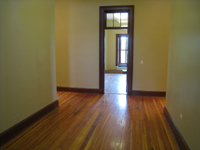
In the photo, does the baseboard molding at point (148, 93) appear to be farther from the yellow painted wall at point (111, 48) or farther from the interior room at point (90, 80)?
the yellow painted wall at point (111, 48)

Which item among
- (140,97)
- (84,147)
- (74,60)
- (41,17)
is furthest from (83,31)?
(84,147)

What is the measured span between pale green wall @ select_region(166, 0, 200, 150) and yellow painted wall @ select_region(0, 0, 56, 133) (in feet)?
8.77

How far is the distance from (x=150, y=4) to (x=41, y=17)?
3.39 m

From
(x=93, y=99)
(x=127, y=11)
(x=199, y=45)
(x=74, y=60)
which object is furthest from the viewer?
(x=74, y=60)

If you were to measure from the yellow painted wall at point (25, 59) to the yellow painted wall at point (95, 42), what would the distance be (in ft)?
5.72

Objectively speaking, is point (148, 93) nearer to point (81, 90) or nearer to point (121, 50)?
point (81, 90)

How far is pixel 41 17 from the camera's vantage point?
3.74 metres

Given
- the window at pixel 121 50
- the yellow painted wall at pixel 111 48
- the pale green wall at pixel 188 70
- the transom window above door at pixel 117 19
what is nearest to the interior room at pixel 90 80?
the pale green wall at pixel 188 70

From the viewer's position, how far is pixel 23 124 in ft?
10.3

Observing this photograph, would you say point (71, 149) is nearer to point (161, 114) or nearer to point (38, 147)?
point (38, 147)

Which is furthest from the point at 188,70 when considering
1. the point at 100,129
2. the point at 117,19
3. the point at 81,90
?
the point at 81,90

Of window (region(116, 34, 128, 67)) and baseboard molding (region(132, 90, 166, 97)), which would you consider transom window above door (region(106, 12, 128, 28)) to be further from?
window (region(116, 34, 128, 67))

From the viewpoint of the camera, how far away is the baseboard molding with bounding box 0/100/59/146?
8.86 feet

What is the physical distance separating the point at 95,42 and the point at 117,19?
3.56 feet
